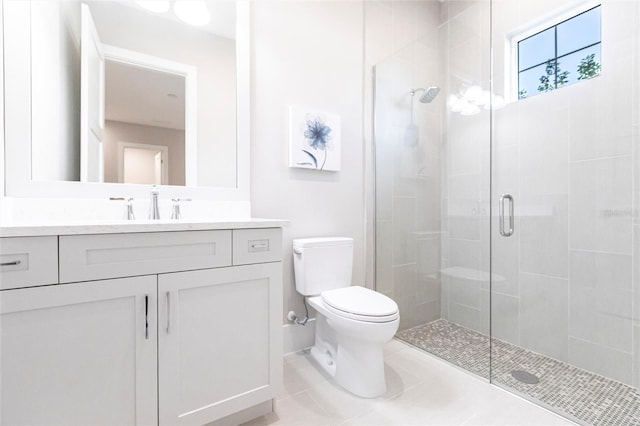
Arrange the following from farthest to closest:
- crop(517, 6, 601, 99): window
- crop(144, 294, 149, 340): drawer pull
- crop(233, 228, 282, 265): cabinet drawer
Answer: crop(517, 6, 601, 99): window → crop(233, 228, 282, 265): cabinet drawer → crop(144, 294, 149, 340): drawer pull

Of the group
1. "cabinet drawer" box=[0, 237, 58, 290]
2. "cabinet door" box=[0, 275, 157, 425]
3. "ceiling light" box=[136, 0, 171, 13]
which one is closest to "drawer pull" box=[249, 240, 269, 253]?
"cabinet door" box=[0, 275, 157, 425]

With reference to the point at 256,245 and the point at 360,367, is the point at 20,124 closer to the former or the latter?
the point at 256,245

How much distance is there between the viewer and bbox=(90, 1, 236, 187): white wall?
156 cm

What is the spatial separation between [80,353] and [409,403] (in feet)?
4.47

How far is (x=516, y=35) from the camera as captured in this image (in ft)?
7.02

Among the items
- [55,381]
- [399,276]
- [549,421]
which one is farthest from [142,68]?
[549,421]

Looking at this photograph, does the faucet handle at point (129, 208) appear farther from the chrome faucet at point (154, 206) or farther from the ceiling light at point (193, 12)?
the ceiling light at point (193, 12)

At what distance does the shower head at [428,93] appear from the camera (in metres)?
2.15

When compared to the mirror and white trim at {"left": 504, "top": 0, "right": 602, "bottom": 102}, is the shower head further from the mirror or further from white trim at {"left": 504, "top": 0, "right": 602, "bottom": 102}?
the mirror

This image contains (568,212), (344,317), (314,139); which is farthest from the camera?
(314,139)

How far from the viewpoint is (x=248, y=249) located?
125 centimetres

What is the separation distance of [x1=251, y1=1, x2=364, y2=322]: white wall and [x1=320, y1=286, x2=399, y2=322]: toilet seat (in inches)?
16.4

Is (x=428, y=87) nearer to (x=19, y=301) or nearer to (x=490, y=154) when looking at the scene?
(x=490, y=154)

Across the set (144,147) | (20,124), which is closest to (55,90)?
(20,124)
